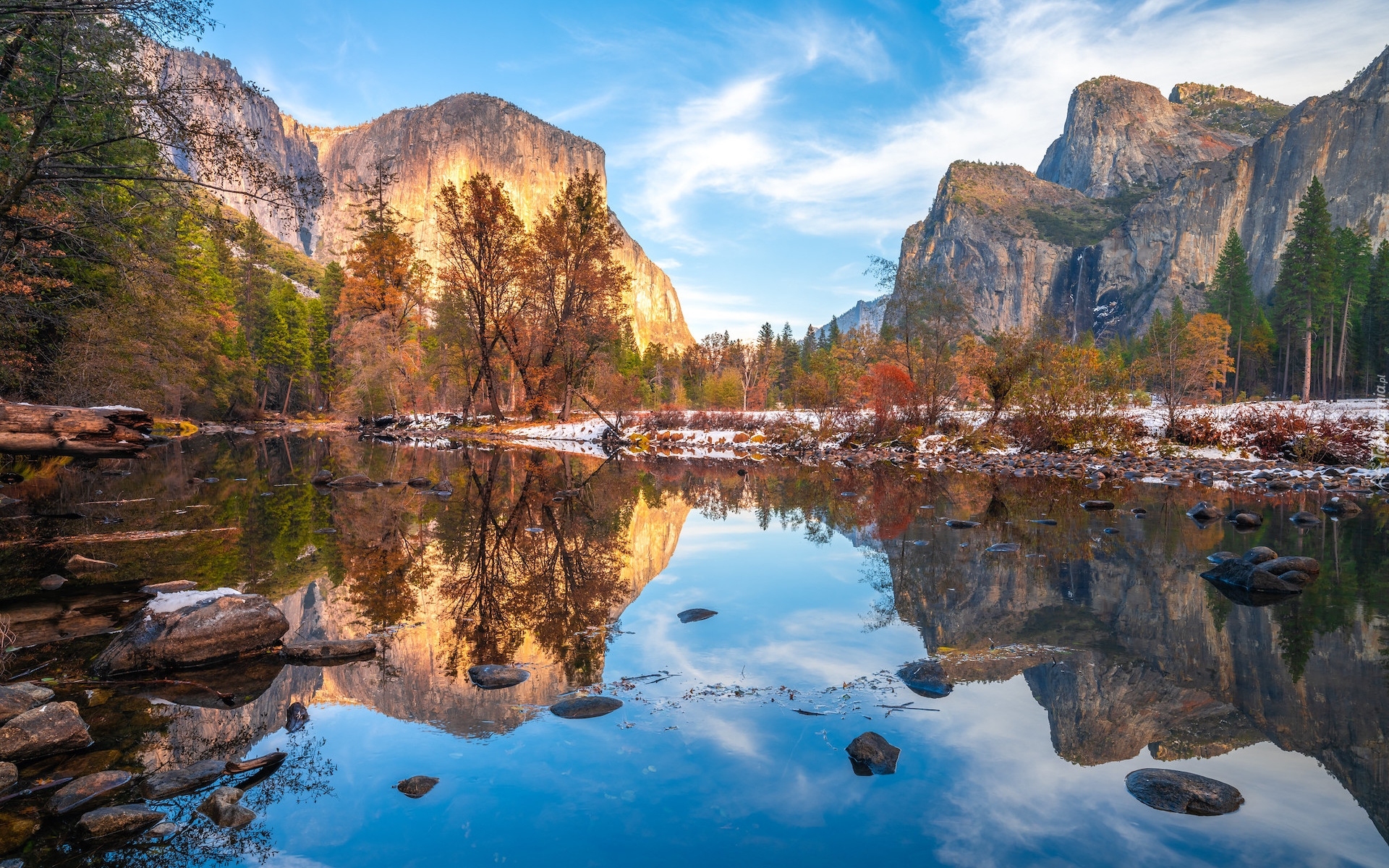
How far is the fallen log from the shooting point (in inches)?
315

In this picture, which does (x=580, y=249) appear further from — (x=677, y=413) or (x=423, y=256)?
(x=423, y=256)

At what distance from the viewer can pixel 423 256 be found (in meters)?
198

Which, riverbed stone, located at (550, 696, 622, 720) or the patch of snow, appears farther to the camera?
the patch of snow

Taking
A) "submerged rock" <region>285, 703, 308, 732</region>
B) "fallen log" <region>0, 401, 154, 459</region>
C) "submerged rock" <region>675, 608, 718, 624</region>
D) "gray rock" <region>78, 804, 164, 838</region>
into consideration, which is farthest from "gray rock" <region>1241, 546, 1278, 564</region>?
"fallen log" <region>0, 401, 154, 459</region>

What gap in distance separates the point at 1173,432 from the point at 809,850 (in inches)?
1061

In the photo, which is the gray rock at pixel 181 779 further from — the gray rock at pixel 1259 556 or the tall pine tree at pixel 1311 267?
the tall pine tree at pixel 1311 267

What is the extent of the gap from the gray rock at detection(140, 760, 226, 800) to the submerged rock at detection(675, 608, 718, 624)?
363cm

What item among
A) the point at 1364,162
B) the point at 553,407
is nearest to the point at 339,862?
the point at 553,407

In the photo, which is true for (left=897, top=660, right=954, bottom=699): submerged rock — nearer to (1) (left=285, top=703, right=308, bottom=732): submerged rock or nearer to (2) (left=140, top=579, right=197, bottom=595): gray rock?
(1) (left=285, top=703, right=308, bottom=732): submerged rock

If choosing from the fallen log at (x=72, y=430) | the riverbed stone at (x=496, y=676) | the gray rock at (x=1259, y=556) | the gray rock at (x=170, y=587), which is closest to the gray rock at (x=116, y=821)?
the riverbed stone at (x=496, y=676)

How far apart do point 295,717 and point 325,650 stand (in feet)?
3.34

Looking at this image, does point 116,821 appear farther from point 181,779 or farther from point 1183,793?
point 1183,793

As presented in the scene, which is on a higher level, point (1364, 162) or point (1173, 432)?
point (1364, 162)

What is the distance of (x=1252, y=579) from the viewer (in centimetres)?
693
